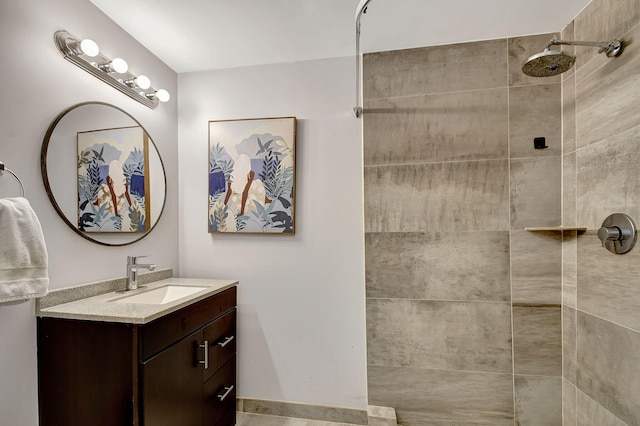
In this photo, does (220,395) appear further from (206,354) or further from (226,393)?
(206,354)

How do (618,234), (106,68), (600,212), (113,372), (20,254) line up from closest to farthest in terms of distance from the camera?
1. (20,254)
2. (113,372)
3. (618,234)
4. (600,212)
5. (106,68)

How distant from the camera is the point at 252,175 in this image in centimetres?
201

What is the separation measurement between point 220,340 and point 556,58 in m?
2.15

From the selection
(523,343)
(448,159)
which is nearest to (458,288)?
(523,343)

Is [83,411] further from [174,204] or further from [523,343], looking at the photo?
[523,343]

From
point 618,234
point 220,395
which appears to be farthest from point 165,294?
point 618,234

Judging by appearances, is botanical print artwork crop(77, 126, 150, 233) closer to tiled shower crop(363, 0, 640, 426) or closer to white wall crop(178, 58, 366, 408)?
white wall crop(178, 58, 366, 408)

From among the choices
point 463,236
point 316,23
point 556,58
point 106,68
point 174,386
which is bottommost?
point 174,386

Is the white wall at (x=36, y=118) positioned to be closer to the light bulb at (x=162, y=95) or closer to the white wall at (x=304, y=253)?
the light bulb at (x=162, y=95)

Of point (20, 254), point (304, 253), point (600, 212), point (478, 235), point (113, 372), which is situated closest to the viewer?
point (20, 254)

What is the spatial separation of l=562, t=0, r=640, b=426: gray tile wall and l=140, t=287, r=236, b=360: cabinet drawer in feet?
6.44

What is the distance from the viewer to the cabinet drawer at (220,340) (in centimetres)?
158

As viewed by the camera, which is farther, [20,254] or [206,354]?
[206,354]

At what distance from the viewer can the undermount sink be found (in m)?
1.61
